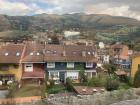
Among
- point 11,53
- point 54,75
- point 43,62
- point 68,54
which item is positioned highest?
point 11,53

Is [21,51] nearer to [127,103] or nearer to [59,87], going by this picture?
[59,87]

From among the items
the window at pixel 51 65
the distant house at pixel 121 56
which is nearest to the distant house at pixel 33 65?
the window at pixel 51 65

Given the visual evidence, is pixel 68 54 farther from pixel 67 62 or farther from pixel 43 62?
pixel 43 62

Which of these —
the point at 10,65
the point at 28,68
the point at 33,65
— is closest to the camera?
the point at 10,65

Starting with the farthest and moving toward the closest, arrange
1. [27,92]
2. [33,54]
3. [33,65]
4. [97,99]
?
1. [33,54]
2. [33,65]
3. [27,92]
4. [97,99]

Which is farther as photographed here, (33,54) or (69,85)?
(33,54)

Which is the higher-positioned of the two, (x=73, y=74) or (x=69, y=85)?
(x=73, y=74)

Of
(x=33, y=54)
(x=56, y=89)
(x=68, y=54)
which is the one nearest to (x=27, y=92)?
(x=56, y=89)

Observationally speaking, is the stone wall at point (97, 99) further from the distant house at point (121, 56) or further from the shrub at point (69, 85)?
the distant house at point (121, 56)
